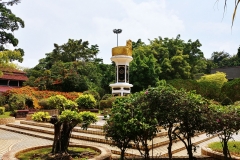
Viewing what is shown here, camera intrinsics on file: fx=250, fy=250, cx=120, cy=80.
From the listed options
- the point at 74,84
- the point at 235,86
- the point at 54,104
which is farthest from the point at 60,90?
the point at 54,104

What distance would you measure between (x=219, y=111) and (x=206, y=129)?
0.56m

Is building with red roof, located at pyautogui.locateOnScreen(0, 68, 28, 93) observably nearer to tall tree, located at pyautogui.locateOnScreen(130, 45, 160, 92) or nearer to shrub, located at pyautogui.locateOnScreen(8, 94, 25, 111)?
shrub, located at pyautogui.locateOnScreen(8, 94, 25, 111)

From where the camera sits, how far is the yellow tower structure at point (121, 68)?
20266mm

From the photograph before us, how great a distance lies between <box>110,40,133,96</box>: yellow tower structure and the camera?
66.5 feet

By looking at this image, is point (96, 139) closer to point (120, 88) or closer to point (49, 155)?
point (49, 155)

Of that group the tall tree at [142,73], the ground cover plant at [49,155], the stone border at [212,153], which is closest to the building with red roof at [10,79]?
the tall tree at [142,73]

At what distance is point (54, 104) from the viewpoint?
8242 mm

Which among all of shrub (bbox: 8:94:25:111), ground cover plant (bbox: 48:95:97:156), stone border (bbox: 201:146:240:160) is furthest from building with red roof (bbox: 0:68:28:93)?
stone border (bbox: 201:146:240:160)

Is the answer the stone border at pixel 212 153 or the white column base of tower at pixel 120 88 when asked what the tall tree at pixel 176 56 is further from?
the stone border at pixel 212 153

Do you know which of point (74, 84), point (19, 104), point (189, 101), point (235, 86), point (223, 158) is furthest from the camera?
point (74, 84)

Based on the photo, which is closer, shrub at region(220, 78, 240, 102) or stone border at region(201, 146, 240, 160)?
stone border at region(201, 146, 240, 160)

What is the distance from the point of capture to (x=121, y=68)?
67.9 feet

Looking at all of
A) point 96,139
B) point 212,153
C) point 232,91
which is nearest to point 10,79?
point 232,91

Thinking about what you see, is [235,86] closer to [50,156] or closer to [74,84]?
[74,84]
